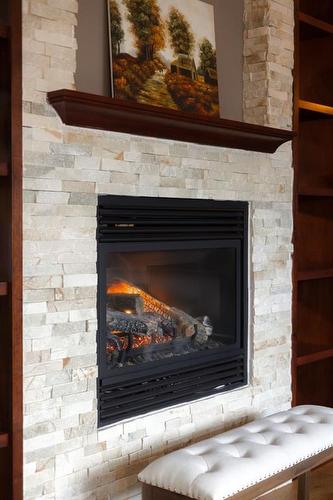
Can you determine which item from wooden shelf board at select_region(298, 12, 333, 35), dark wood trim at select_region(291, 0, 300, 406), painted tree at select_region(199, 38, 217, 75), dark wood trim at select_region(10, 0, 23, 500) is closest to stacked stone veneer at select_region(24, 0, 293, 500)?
dark wood trim at select_region(10, 0, 23, 500)

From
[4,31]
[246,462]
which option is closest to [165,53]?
[4,31]

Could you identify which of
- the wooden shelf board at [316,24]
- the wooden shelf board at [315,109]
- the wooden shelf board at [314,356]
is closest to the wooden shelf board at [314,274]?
the wooden shelf board at [314,356]

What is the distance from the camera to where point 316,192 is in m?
3.57

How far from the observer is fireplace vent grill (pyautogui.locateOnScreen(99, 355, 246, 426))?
262 cm

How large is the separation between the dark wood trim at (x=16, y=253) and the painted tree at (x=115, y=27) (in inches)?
18.6

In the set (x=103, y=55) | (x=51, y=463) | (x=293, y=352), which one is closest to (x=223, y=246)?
(x=293, y=352)

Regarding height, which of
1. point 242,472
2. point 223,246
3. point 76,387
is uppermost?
point 223,246

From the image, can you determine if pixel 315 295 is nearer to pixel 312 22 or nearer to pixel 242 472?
pixel 312 22

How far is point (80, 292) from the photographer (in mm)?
2447

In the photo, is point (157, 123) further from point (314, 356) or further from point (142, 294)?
point (314, 356)

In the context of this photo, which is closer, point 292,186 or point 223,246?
point 223,246

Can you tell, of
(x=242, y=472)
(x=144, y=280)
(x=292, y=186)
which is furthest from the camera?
(x=292, y=186)

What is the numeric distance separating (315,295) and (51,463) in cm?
203

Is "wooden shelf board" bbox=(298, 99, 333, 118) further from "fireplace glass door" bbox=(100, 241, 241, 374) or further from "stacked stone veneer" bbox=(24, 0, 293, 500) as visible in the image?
"fireplace glass door" bbox=(100, 241, 241, 374)
